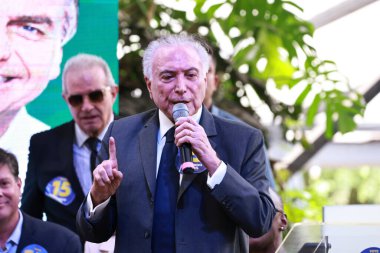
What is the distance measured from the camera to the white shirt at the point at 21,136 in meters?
4.93

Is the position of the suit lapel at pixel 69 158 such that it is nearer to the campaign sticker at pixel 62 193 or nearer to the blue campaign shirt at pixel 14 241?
the campaign sticker at pixel 62 193

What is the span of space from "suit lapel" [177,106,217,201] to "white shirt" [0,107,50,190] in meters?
1.11

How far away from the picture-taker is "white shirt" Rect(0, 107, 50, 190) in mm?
4932

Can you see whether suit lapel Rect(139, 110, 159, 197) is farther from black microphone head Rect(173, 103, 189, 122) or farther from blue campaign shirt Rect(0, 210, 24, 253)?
blue campaign shirt Rect(0, 210, 24, 253)

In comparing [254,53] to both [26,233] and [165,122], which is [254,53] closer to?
[26,233]

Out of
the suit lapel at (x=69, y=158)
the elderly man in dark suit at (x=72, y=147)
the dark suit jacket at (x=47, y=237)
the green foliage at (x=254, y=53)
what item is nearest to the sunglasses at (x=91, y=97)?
the elderly man in dark suit at (x=72, y=147)

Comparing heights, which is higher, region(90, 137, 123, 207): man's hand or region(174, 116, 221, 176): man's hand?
region(174, 116, 221, 176): man's hand

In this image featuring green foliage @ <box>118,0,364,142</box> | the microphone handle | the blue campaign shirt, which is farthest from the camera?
green foliage @ <box>118,0,364,142</box>

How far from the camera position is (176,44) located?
4.13 meters

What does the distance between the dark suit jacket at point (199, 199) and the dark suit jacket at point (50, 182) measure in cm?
78

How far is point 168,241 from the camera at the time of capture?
401cm

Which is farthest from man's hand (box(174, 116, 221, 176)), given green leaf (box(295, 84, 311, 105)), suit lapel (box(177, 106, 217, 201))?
green leaf (box(295, 84, 311, 105))

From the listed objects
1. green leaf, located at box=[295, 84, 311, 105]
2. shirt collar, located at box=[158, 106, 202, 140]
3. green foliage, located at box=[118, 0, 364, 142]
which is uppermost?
green foliage, located at box=[118, 0, 364, 142]

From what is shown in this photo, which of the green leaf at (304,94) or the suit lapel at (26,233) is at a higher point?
the green leaf at (304,94)
